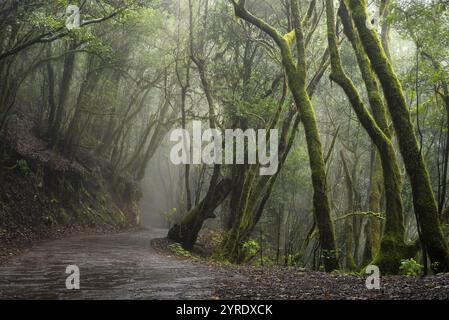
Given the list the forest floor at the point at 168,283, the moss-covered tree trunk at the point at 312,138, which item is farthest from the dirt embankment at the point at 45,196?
the moss-covered tree trunk at the point at 312,138

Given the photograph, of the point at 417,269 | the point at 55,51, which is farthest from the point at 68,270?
the point at 55,51

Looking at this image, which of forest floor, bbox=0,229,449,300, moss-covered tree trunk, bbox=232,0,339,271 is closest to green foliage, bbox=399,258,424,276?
forest floor, bbox=0,229,449,300

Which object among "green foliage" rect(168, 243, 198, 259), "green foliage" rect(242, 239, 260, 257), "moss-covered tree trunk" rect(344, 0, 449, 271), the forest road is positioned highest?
"moss-covered tree trunk" rect(344, 0, 449, 271)

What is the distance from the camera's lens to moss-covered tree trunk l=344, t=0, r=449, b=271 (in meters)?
9.51

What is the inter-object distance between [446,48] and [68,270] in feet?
47.1

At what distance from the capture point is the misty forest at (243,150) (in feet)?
32.0

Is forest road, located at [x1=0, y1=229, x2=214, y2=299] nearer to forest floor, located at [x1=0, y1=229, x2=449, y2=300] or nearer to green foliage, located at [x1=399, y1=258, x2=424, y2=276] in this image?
forest floor, located at [x1=0, y1=229, x2=449, y2=300]

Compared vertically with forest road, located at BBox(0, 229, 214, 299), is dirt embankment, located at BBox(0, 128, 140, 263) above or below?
above

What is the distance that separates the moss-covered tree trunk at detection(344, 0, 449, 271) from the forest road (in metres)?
4.85

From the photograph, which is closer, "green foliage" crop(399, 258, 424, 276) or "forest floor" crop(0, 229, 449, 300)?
"forest floor" crop(0, 229, 449, 300)

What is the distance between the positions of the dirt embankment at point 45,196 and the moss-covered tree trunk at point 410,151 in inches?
404

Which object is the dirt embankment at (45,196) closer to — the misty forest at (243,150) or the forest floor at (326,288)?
the misty forest at (243,150)

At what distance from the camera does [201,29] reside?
68.5 ft
